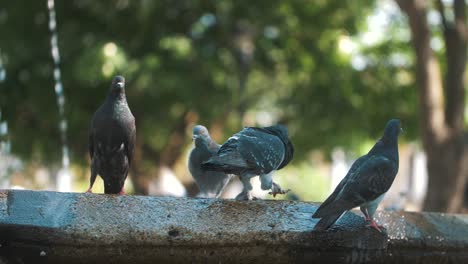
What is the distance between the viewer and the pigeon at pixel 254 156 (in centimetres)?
489

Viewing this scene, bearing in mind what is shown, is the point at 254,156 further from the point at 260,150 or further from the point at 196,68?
the point at 196,68

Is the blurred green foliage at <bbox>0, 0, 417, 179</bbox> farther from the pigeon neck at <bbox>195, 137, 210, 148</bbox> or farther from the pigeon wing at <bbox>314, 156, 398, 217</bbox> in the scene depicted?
the pigeon wing at <bbox>314, 156, 398, 217</bbox>

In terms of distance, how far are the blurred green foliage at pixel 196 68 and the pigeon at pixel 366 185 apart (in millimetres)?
7663

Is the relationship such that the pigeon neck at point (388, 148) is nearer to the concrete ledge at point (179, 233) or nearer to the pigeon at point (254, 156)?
the concrete ledge at point (179, 233)

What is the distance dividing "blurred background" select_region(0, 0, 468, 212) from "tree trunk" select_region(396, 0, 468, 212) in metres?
0.02

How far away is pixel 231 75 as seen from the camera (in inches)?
555

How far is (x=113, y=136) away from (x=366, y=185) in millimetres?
1678

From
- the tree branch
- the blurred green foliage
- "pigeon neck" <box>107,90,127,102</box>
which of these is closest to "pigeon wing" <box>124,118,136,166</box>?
"pigeon neck" <box>107,90,127,102</box>

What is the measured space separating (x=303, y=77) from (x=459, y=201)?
4647 mm

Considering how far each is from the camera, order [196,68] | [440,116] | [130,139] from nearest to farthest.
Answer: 1. [130,139]
2. [440,116]
3. [196,68]

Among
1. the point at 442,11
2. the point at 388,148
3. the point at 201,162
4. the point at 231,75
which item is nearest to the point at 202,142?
the point at 201,162

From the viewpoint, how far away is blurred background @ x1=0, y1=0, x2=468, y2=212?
11828 millimetres

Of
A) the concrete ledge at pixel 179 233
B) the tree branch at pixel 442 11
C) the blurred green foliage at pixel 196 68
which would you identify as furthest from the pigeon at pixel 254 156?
the tree branch at pixel 442 11

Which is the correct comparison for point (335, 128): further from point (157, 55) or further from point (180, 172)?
point (180, 172)
